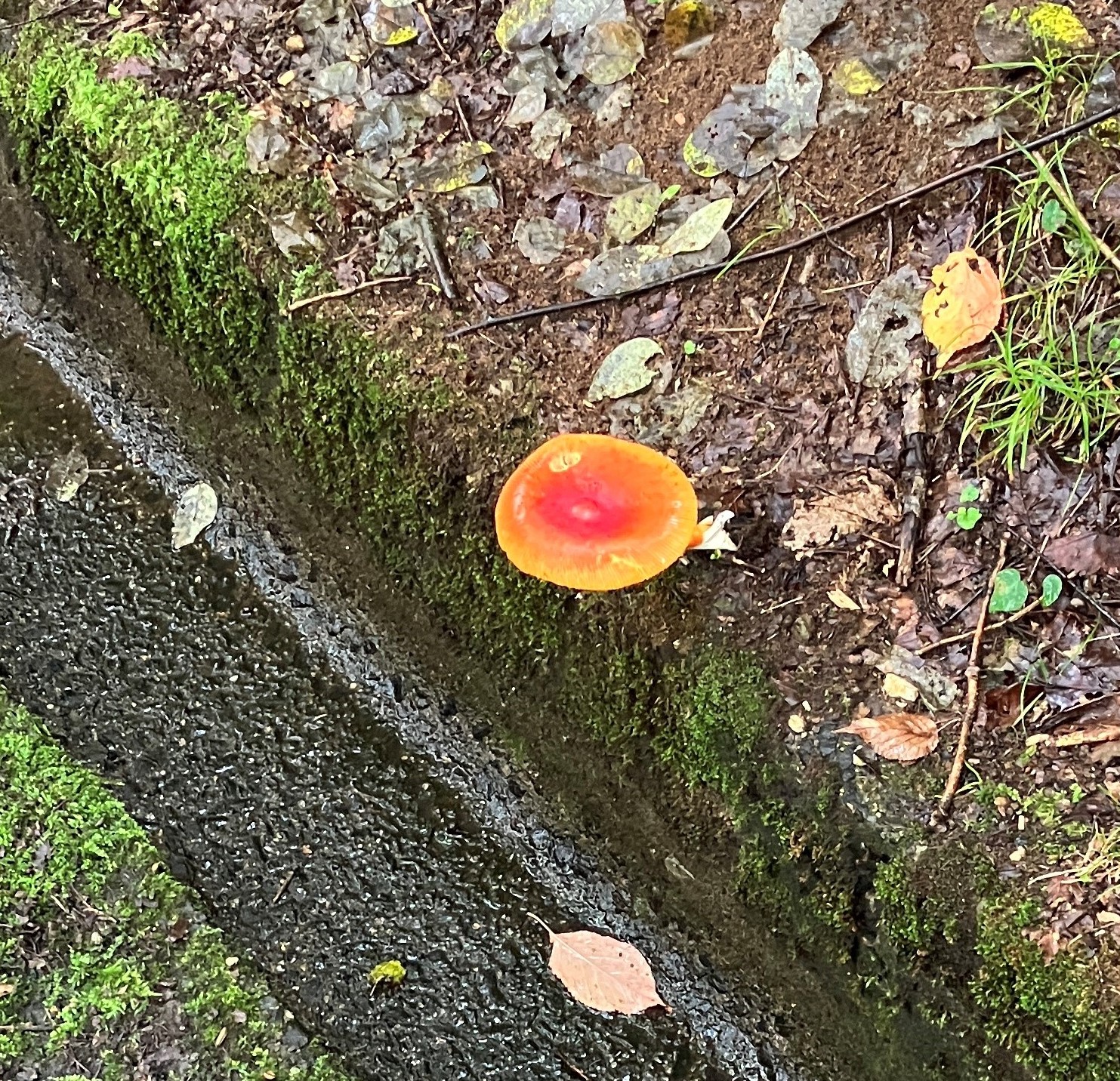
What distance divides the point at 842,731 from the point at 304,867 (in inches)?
55.7

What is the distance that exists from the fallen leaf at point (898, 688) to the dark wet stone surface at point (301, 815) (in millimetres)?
938

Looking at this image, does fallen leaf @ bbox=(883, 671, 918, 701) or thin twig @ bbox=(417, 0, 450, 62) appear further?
thin twig @ bbox=(417, 0, 450, 62)

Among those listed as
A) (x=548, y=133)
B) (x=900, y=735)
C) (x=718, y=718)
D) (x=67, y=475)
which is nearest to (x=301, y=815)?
(x=718, y=718)

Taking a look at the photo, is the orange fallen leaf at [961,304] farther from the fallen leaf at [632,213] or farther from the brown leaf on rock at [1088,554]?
the fallen leaf at [632,213]

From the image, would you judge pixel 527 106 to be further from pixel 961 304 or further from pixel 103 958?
pixel 103 958

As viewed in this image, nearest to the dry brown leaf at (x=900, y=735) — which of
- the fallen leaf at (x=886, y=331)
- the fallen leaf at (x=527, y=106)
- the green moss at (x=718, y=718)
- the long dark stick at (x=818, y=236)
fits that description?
the green moss at (x=718, y=718)

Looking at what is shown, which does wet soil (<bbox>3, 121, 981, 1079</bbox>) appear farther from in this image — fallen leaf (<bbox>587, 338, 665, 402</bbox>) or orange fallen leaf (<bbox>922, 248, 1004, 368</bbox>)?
orange fallen leaf (<bbox>922, 248, 1004, 368</bbox>)

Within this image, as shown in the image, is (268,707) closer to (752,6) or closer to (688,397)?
(688,397)

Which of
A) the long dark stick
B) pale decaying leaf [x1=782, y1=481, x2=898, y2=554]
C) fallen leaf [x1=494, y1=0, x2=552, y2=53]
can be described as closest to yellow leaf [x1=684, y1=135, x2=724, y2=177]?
the long dark stick

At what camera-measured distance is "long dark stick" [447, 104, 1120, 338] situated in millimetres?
2178

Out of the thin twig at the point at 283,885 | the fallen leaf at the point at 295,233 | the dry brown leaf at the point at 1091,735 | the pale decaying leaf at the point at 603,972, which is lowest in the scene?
the thin twig at the point at 283,885

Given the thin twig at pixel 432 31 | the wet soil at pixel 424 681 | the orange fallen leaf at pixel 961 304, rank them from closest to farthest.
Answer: the orange fallen leaf at pixel 961 304
the wet soil at pixel 424 681
the thin twig at pixel 432 31

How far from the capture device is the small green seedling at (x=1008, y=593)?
2016mm

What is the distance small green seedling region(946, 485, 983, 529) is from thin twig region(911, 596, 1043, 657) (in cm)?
20
